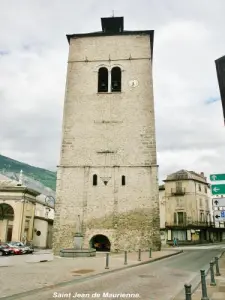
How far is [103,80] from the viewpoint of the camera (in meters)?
26.9

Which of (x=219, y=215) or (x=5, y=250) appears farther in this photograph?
(x=5, y=250)

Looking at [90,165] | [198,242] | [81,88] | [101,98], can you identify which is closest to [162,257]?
[90,165]

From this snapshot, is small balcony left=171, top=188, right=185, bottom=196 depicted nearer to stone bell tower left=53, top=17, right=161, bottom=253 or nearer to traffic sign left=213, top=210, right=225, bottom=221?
stone bell tower left=53, top=17, right=161, bottom=253

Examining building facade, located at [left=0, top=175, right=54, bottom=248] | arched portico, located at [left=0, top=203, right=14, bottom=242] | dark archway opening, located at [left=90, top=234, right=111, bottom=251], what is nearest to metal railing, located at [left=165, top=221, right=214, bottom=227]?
building facade, located at [left=0, top=175, right=54, bottom=248]

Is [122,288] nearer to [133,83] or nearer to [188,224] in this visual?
[133,83]

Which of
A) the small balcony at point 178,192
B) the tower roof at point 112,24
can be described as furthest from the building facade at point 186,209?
the tower roof at point 112,24

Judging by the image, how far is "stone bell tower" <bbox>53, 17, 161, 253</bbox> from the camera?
21.6m

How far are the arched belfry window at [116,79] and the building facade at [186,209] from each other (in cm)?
2591

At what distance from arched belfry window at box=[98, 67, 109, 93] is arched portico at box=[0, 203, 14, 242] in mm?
17159

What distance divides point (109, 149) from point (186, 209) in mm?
26935

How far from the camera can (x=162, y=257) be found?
17.6m

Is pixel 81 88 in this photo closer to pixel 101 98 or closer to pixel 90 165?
pixel 101 98

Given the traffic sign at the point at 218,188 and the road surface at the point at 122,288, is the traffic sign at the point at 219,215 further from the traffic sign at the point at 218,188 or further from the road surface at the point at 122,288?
the road surface at the point at 122,288

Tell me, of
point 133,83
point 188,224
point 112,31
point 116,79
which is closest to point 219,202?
point 133,83
